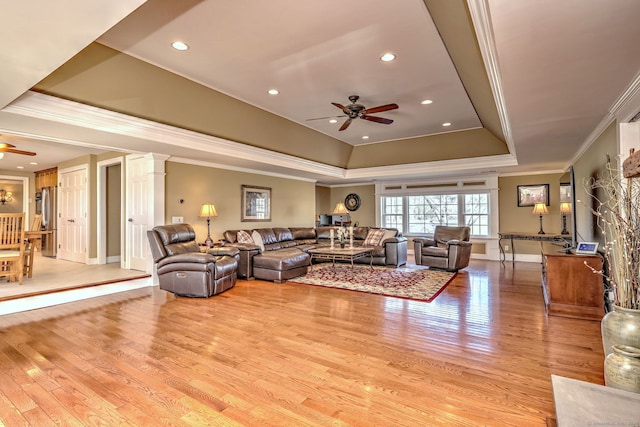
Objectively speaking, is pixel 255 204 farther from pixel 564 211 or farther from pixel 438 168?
pixel 564 211

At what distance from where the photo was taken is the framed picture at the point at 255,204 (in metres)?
7.41

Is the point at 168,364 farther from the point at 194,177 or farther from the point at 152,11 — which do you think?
the point at 194,177

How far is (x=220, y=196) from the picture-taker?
6.84 metres

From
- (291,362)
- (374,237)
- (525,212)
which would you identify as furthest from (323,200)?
(291,362)

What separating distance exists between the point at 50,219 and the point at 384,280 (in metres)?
8.34

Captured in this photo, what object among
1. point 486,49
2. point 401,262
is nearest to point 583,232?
point 401,262

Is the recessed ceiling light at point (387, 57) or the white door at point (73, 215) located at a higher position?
the recessed ceiling light at point (387, 57)

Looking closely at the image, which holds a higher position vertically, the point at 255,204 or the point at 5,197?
the point at 5,197

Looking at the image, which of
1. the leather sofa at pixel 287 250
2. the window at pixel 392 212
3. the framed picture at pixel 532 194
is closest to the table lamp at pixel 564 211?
the framed picture at pixel 532 194

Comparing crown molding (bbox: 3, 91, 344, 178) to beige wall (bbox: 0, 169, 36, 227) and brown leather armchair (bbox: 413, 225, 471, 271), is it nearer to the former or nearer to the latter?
brown leather armchair (bbox: 413, 225, 471, 271)

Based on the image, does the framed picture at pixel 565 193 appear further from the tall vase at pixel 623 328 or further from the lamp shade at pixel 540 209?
the tall vase at pixel 623 328

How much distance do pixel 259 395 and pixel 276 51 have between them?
3.31 meters

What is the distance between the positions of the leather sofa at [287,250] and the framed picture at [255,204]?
1.84 feet

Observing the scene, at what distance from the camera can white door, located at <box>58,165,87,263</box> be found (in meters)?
6.88
